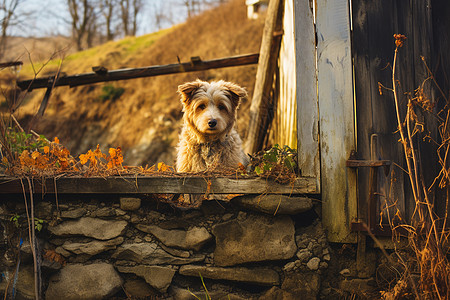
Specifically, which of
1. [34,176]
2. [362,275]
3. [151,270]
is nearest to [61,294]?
[151,270]

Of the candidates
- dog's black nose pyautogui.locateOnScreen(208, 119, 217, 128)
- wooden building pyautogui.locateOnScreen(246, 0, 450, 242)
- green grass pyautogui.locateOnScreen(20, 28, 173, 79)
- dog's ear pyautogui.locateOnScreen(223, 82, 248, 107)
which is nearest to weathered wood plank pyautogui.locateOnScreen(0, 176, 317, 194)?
wooden building pyautogui.locateOnScreen(246, 0, 450, 242)

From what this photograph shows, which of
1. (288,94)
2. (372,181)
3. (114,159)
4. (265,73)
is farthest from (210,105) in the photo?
(265,73)

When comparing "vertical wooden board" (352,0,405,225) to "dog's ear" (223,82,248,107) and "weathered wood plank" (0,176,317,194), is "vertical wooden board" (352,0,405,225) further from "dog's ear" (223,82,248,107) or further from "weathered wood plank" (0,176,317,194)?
"dog's ear" (223,82,248,107)

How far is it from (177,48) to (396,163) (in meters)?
15.1

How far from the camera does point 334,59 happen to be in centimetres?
416

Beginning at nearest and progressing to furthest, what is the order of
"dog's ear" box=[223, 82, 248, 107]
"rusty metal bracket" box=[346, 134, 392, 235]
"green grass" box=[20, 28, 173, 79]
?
"rusty metal bracket" box=[346, 134, 392, 235], "dog's ear" box=[223, 82, 248, 107], "green grass" box=[20, 28, 173, 79]

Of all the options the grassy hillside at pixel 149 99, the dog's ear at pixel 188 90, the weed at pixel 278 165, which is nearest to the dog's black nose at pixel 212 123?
the dog's ear at pixel 188 90

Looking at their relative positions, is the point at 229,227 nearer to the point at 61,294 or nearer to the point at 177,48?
the point at 61,294

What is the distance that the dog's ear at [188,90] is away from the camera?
5.33 metres

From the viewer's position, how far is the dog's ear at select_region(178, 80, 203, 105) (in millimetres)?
5332

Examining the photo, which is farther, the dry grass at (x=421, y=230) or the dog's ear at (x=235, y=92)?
the dog's ear at (x=235, y=92)

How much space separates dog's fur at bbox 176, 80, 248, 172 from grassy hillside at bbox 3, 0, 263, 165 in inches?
301

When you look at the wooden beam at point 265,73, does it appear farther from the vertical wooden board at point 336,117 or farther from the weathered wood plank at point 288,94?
the vertical wooden board at point 336,117

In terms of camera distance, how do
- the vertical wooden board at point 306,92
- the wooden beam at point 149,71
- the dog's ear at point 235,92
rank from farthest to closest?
1. the wooden beam at point 149,71
2. the dog's ear at point 235,92
3. the vertical wooden board at point 306,92
